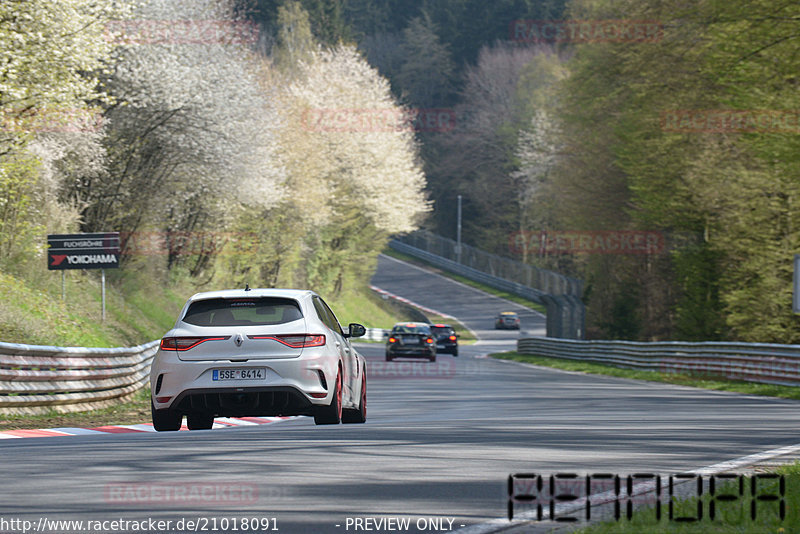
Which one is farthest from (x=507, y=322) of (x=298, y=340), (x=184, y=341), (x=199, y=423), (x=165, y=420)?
(x=184, y=341)

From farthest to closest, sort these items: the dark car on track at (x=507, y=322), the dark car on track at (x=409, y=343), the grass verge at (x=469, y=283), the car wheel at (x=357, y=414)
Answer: the grass verge at (x=469, y=283)
the dark car on track at (x=507, y=322)
the dark car on track at (x=409, y=343)
the car wheel at (x=357, y=414)

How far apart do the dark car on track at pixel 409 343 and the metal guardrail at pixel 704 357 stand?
6.25m

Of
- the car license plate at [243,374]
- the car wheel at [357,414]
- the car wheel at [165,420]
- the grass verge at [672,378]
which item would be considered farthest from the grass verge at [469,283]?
the car license plate at [243,374]

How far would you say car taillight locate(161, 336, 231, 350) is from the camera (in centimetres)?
1255

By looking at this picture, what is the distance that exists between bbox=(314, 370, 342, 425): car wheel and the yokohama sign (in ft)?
50.9

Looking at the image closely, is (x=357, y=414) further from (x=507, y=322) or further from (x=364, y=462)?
(x=507, y=322)

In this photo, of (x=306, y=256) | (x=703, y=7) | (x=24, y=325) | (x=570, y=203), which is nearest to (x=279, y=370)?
(x=24, y=325)

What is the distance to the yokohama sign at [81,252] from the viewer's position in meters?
27.7

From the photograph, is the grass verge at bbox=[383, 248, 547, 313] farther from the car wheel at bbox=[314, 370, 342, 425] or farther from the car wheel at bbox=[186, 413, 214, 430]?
the car wheel at bbox=[314, 370, 342, 425]

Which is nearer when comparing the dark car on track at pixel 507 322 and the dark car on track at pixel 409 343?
the dark car on track at pixel 409 343

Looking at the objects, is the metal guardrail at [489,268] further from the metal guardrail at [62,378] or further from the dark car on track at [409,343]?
the metal guardrail at [62,378]

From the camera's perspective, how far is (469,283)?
10556 centimetres

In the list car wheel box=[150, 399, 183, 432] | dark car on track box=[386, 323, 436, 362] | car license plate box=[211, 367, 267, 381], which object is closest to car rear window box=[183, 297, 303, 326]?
car license plate box=[211, 367, 267, 381]

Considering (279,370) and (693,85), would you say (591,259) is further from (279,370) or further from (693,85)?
(279,370)
